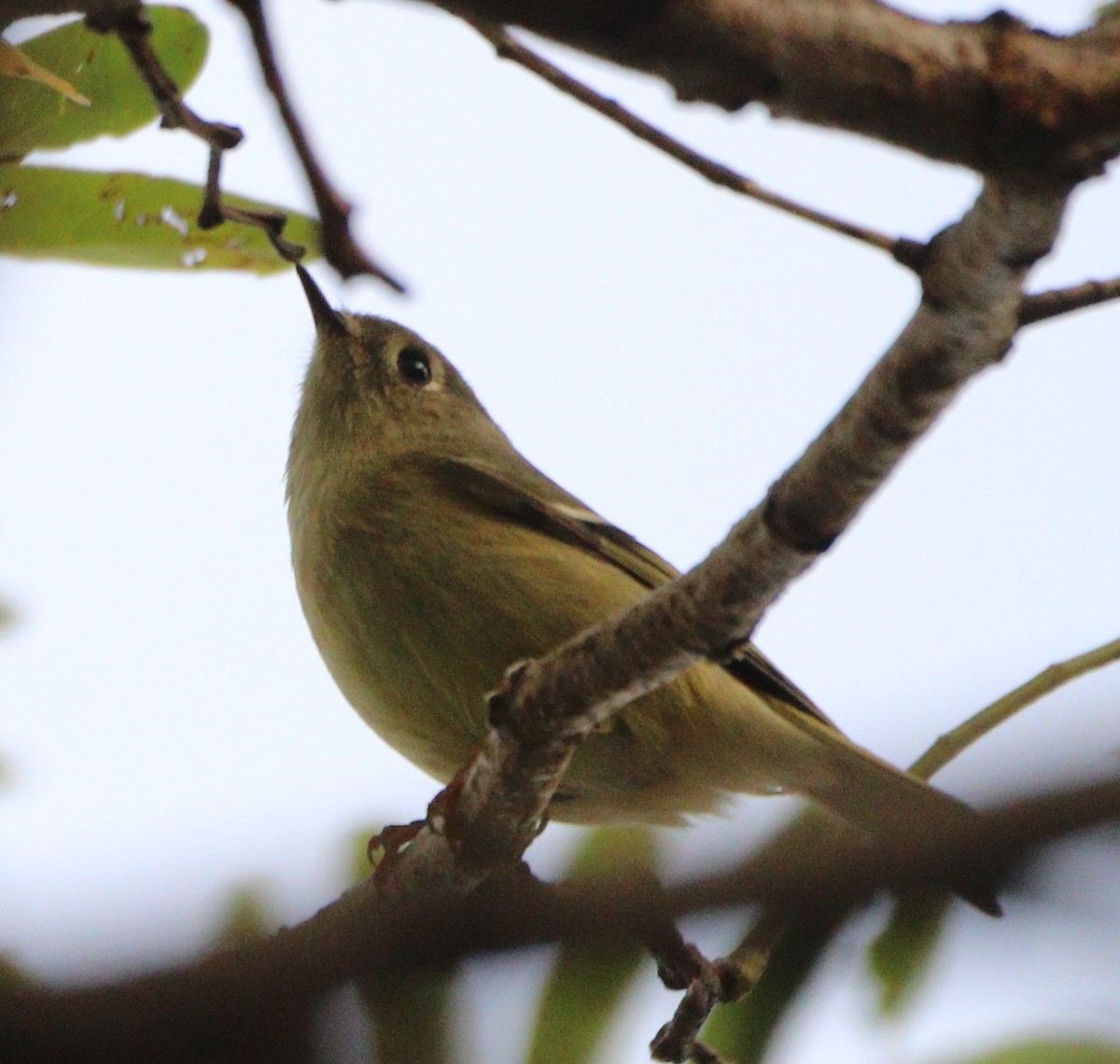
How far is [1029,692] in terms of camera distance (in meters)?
2.57

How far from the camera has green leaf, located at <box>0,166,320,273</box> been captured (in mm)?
2752

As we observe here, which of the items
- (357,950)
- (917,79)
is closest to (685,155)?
(917,79)

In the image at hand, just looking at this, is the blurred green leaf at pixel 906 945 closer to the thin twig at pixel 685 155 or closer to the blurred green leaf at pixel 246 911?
the blurred green leaf at pixel 246 911

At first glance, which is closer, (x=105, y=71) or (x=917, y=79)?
(x=917, y=79)

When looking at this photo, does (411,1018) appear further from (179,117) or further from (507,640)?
(507,640)

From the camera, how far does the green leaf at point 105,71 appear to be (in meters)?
2.69

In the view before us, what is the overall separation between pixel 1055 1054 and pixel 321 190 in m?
1.59

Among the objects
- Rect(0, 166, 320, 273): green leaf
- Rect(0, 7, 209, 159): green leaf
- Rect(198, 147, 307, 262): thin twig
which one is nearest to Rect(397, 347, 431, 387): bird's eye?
Rect(0, 166, 320, 273): green leaf

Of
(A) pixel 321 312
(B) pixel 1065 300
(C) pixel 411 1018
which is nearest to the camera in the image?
(B) pixel 1065 300

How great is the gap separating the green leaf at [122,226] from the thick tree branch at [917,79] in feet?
5.22

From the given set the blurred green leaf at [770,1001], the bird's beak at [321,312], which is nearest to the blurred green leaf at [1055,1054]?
the blurred green leaf at [770,1001]

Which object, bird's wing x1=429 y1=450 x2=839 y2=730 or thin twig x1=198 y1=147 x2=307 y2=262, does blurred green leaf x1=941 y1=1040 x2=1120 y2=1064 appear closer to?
bird's wing x1=429 y1=450 x2=839 y2=730

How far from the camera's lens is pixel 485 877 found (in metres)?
2.83

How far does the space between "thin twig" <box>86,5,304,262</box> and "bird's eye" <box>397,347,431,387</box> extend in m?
2.13
